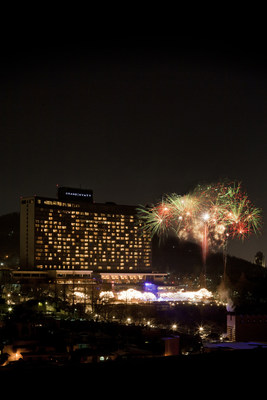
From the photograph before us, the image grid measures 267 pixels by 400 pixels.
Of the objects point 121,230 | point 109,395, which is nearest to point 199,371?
point 109,395

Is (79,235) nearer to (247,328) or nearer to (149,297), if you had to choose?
(149,297)

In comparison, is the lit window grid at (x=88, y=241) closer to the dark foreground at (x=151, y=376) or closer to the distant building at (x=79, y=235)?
the distant building at (x=79, y=235)

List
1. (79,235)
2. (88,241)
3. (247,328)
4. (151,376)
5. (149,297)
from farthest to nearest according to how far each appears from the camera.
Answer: (88,241), (79,235), (149,297), (247,328), (151,376)

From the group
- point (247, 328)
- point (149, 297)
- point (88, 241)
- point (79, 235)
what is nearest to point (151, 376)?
point (247, 328)

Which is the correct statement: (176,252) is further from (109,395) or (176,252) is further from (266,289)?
(109,395)

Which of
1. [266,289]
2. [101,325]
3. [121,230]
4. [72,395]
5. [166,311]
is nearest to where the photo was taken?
[72,395]

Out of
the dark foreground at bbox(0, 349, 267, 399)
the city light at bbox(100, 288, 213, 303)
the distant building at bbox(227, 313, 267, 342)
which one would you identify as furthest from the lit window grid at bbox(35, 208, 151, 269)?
the dark foreground at bbox(0, 349, 267, 399)

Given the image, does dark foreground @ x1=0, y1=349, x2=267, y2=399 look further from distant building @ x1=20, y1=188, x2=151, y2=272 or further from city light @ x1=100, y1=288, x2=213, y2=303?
distant building @ x1=20, y1=188, x2=151, y2=272
